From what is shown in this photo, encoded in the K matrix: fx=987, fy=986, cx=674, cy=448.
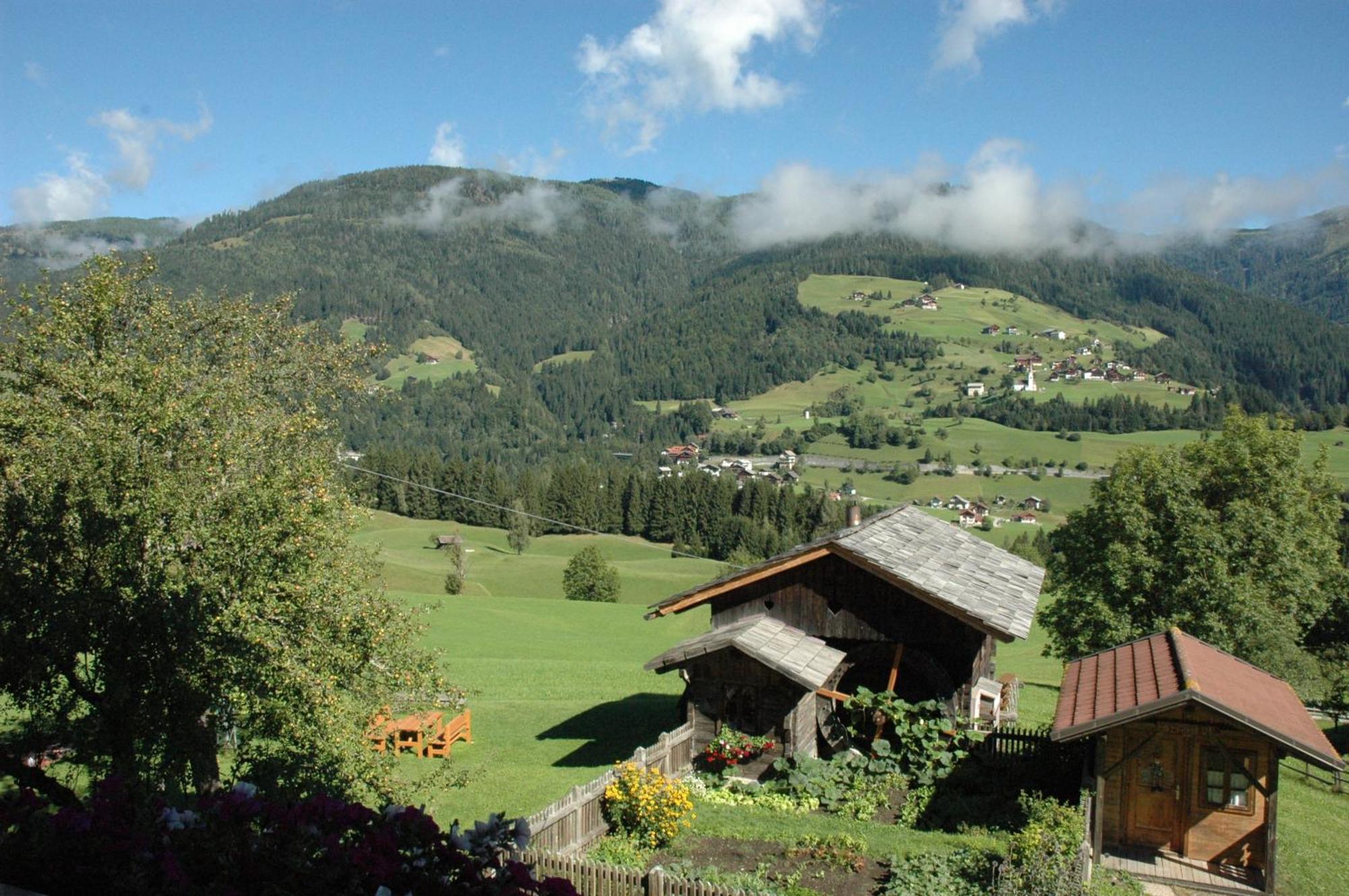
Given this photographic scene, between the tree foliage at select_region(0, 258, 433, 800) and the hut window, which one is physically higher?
the tree foliage at select_region(0, 258, 433, 800)

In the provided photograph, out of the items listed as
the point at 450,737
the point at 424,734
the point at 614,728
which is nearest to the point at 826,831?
the point at 424,734

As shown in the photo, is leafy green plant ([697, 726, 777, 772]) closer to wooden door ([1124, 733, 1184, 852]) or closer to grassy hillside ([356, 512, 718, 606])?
wooden door ([1124, 733, 1184, 852])

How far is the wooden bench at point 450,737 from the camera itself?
74.4 ft

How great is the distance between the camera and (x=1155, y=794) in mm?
15586

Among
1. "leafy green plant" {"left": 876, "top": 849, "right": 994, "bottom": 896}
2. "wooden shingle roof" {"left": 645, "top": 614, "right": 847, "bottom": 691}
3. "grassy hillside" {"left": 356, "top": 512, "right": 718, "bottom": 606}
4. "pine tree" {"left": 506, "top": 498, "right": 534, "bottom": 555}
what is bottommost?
"grassy hillside" {"left": 356, "top": 512, "right": 718, "bottom": 606}

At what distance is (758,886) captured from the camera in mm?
13141

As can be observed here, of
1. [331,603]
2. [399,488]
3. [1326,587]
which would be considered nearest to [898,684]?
[331,603]

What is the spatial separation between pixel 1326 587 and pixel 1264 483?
6526mm

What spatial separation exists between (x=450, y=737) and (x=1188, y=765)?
15.7m

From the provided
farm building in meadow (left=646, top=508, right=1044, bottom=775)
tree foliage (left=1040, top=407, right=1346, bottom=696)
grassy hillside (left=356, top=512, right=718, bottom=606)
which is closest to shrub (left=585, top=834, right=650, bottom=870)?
farm building in meadow (left=646, top=508, right=1044, bottom=775)

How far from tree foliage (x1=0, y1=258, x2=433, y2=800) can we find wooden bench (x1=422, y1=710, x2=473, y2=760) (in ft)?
26.7

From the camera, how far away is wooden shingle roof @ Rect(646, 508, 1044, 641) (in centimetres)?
1973

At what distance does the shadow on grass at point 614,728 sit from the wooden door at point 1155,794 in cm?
979

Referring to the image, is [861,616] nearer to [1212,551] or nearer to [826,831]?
[826,831]
